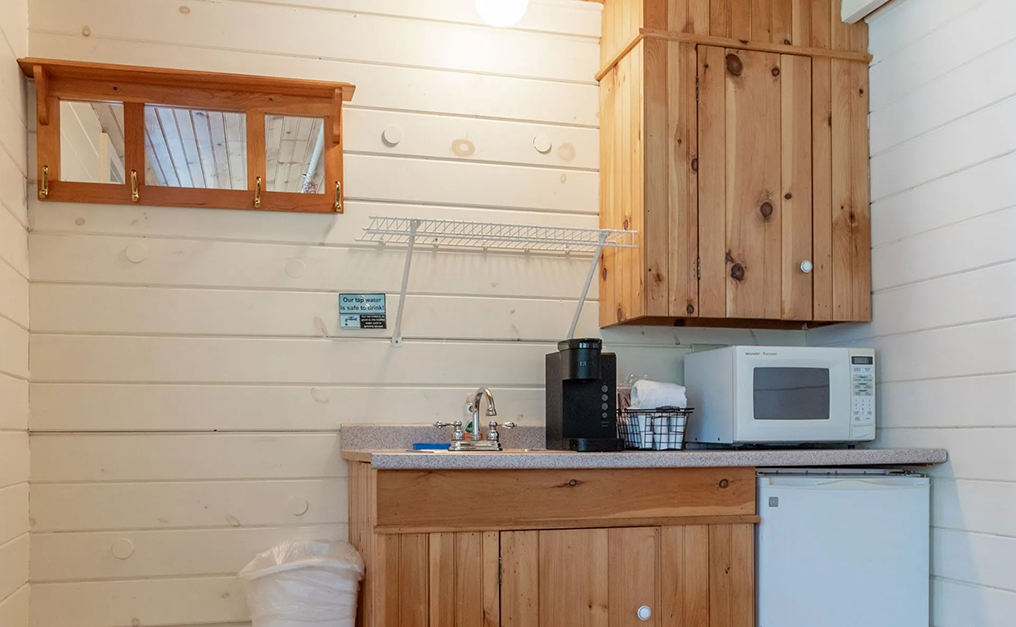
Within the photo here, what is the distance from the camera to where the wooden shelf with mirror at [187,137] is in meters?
2.92

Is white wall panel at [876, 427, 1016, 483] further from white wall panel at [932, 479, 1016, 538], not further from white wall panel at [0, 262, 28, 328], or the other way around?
white wall panel at [0, 262, 28, 328]

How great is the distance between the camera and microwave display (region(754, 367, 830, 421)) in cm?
298

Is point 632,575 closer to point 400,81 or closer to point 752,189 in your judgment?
point 752,189

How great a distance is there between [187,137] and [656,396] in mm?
1607

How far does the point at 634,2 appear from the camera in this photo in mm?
3113

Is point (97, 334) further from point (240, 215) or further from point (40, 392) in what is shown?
point (240, 215)

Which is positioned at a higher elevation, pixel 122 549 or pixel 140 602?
pixel 122 549

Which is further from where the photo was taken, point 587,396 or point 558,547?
point 587,396

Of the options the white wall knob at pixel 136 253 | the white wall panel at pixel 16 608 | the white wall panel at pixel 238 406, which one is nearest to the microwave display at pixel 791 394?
the white wall panel at pixel 238 406

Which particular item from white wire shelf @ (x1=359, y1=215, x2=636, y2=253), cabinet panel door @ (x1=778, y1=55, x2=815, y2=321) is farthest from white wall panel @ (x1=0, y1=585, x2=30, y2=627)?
cabinet panel door @ (x1=778, y1=55, x2=815, y2=321)

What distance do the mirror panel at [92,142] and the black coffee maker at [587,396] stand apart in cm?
144

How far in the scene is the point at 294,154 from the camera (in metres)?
3.11

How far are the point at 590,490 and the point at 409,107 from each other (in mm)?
1370

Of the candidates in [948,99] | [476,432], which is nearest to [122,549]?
[476,432]
